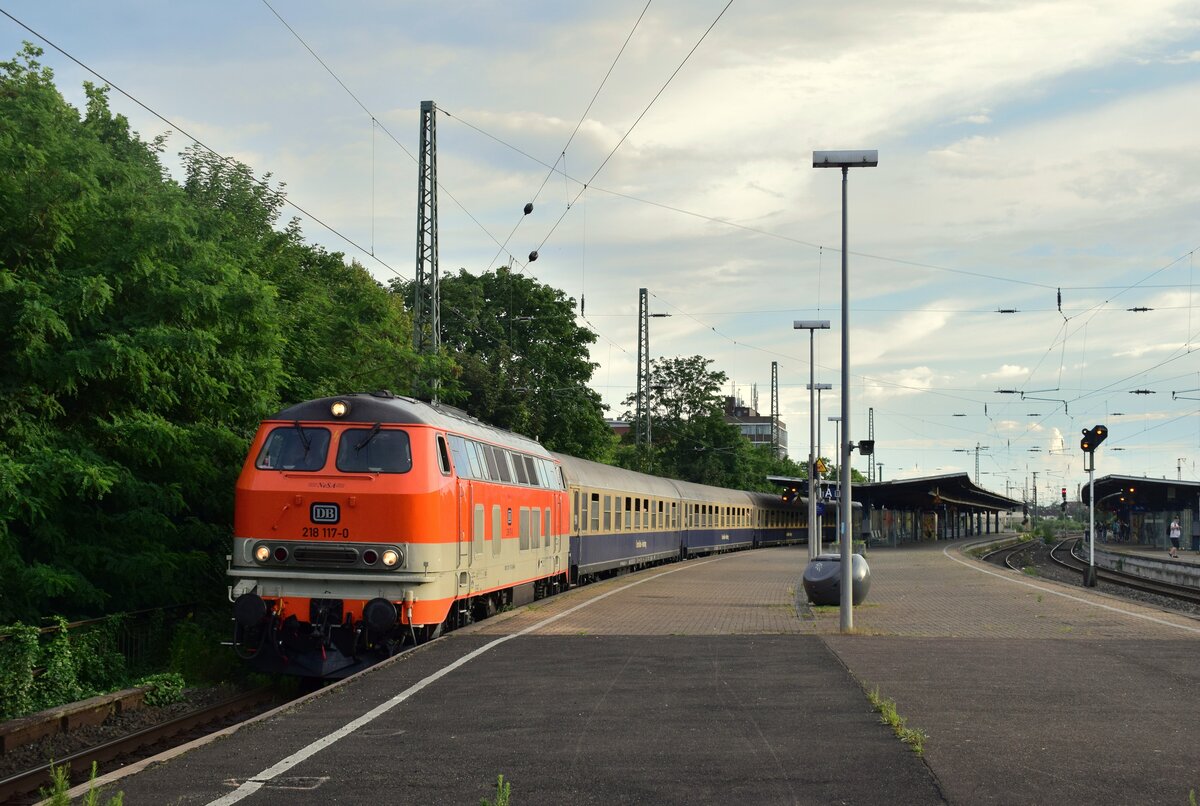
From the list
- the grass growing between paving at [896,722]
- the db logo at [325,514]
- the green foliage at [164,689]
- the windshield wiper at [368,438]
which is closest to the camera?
the grass growing between paving at [896,722]

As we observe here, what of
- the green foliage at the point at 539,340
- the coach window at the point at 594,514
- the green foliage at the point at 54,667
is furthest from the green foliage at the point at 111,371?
the green foliage at the point at 539,340

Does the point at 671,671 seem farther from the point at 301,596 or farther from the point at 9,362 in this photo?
the point at 9,362

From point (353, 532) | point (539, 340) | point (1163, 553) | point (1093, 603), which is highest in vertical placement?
point (539, 340)

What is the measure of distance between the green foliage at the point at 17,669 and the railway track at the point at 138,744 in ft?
6.48

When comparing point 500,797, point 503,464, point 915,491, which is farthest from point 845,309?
point 915,491

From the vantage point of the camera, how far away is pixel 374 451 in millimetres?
14539

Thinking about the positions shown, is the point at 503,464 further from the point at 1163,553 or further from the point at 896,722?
the point at 1163,553

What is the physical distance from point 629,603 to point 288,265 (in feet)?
31.6

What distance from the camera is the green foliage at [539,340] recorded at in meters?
58.8

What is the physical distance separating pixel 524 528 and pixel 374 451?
6.55m

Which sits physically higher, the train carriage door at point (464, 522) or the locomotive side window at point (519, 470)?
the locomotive side window at point (519, 470)

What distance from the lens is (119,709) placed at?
12.8m

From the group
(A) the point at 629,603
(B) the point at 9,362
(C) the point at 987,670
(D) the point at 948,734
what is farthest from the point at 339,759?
(A) the point at 629,603

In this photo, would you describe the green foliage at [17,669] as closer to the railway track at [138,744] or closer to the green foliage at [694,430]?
the railway track at [138,744]
